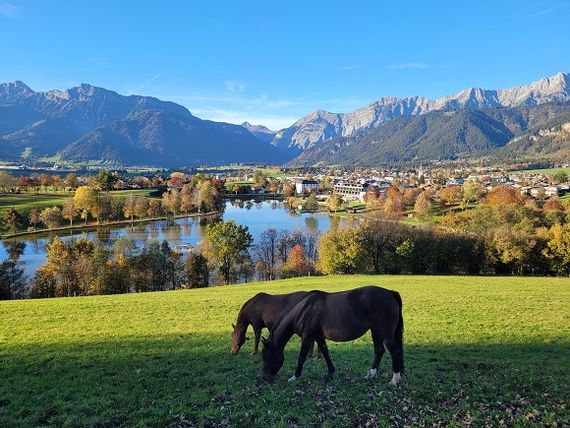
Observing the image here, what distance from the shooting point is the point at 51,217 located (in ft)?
344

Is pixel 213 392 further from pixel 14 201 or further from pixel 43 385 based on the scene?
pixel 14 201

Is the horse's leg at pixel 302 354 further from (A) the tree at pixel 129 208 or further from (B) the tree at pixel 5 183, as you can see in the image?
(B) the tree at pixel 5 183

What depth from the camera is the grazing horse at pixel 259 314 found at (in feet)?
45.2

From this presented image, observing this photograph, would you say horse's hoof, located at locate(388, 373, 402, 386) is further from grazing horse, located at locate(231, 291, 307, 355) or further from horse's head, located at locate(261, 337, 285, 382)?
grazing horse, located at locate(231, 291, 307, 355)

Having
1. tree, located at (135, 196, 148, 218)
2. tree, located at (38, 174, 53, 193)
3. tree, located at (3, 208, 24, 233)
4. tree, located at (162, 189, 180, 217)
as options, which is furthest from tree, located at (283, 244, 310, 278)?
tree, located at (38, 174, 53, 193)

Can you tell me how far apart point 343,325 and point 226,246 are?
158 ft

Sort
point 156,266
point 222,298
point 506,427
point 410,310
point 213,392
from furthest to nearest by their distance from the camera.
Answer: point 156,266
point 222,298
point 410,310
point 213,392
point 506,427

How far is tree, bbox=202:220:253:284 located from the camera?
58812 millimetres

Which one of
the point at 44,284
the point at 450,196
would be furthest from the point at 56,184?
the point at 450,196

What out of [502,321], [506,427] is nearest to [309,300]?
[506,427]

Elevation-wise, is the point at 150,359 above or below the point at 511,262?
above

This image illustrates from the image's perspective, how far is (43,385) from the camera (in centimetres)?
1169

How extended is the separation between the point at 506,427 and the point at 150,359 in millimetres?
10710

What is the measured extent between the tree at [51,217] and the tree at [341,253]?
79.5 metres
